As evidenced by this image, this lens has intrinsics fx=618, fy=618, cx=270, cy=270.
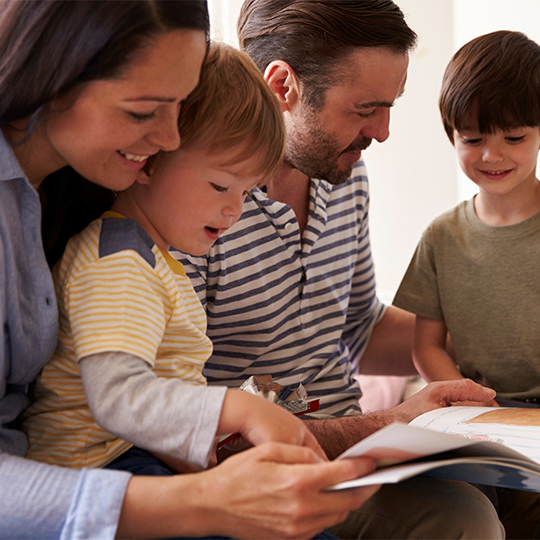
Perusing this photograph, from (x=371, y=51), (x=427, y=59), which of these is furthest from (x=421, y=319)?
(x=427, y=59)

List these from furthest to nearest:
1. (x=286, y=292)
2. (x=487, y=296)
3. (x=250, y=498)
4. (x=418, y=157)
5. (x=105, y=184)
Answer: (x=418, y=157) < (x=487, y=296) < (x=286, y=292) < (x=105, y=184) < (x=250, y=498)

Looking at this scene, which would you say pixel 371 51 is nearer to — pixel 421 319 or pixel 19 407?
pixel 421 319

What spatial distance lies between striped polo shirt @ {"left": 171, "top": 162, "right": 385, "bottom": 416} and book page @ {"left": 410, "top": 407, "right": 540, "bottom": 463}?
321 mm

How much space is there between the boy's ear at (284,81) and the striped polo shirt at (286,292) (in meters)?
0.19

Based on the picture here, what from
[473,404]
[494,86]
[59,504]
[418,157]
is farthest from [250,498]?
[418,157]

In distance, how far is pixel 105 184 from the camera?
759 mm

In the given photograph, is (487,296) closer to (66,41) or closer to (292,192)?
(292,192)

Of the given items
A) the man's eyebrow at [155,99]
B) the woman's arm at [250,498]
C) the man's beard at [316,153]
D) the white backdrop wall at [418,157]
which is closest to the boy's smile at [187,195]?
the man's eyebrow at [155,99]

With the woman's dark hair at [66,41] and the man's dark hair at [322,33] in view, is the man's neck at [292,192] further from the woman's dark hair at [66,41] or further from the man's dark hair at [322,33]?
the woman's dark hair at [66,41]

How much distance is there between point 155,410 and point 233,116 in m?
0.39

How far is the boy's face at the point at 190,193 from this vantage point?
2.70ft

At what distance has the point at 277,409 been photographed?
707mm

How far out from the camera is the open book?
2.00 ft

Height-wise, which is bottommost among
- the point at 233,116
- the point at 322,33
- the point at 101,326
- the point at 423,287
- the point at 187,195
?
the point at 423,287
